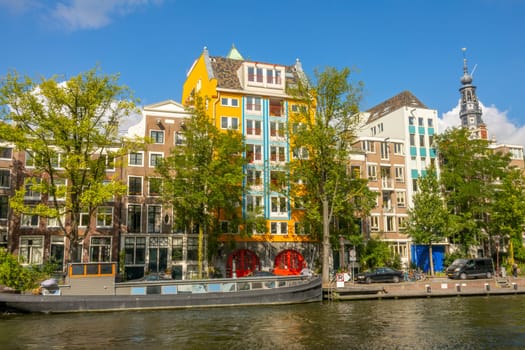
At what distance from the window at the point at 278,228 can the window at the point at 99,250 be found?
17871 millimetres

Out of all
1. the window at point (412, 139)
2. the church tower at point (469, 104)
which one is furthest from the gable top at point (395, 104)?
the church tower at point (469, 104)

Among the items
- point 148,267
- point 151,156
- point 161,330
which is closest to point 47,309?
point 161,330

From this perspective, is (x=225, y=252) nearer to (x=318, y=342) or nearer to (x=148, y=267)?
(x=148, y=267)

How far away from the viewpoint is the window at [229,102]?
59562 millimetres

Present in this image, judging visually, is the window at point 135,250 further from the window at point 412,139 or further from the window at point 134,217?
the window at point 412,139

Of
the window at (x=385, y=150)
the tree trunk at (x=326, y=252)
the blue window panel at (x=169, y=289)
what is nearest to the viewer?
the blue window panel at (x=169, y=289)

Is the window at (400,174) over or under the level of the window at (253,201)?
over

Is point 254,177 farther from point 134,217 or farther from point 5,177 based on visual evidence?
point 5,177

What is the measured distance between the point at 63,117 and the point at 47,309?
1459 cm

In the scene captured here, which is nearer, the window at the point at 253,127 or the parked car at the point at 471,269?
the parked car at the point at 471,269

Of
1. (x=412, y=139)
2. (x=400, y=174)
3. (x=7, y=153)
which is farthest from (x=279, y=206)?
(x=7, y=153)

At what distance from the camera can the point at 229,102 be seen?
196ft

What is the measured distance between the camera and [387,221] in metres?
64.2

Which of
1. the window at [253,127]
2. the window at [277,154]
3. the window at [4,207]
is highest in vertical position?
the window at [253,127]
